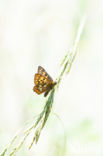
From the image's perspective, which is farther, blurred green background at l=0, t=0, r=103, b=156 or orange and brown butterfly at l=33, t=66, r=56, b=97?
blurred green background at l=0, t=0, r=103, b=156

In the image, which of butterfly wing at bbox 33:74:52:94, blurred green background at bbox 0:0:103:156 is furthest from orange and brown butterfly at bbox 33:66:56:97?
blurred green background at bbox 0:0:103:156

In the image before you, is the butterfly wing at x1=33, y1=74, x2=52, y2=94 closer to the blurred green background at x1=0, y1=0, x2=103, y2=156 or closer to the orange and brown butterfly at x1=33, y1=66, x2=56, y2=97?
the orange and brown butterfly at x1=33, y1=66, x2=56, y2=97

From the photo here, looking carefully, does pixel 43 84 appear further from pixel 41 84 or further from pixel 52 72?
pixel 52 72

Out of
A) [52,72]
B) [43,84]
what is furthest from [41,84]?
[52,72]

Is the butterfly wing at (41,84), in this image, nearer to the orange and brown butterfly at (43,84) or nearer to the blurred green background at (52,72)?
the orange and brown butterfly at (43,84)

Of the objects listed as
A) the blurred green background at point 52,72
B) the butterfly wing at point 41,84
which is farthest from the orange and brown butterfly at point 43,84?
the blurred green background at point 52,72

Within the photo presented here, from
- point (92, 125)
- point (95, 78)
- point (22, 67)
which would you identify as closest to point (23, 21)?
point (22, 67)
